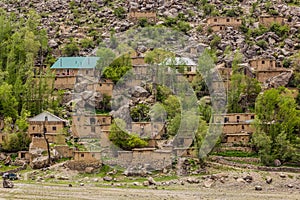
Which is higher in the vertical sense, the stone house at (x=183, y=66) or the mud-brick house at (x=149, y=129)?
the stone house at (x=183, y=66)

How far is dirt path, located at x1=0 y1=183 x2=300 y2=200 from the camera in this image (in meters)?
44.0

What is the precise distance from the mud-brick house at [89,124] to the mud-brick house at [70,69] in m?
10.4

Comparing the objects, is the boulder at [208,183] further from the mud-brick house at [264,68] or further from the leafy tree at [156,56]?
the mud-brick house at [264,68]

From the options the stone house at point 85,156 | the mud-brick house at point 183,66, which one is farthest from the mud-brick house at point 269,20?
the stone house at point 85,156

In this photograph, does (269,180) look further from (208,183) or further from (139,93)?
(139,93)

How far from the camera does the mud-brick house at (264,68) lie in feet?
229

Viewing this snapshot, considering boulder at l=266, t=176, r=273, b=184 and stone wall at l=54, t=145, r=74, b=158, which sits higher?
stone wall at l=54, t=145, r=74, b=158

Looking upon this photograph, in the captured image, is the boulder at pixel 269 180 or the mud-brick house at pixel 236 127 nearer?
the boulder at pixel 269 180

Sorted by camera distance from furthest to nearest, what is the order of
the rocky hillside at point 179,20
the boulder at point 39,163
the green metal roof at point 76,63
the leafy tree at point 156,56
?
the rocky hillside at point 179,20 → the green metal roof at point 76,63 → the leafy tree at point 156,56 → the boulder at point 39,163

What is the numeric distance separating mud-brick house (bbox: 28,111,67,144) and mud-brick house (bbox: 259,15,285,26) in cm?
3526

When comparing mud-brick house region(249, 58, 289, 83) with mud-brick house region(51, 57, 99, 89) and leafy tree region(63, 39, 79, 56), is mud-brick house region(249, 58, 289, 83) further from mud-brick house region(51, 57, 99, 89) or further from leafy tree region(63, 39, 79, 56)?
leafy tree region(63, 39, 79, 56)

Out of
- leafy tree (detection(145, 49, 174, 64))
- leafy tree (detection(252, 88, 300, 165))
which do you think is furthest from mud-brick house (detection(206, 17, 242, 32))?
leafy tree (detection(252, 88, 300, 165))

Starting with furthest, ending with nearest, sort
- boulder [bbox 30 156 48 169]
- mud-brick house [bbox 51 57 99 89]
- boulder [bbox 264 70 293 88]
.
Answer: mud-brick house [bbox 51 57 99 89] → boulder [bbox 264 70 293 88] → boulder [bbox 30 156 48 169]

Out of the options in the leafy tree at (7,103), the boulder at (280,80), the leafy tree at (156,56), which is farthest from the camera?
the leafy tree at (156,56)
